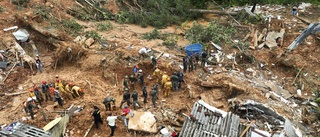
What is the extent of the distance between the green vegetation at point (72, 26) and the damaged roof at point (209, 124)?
26.7ft

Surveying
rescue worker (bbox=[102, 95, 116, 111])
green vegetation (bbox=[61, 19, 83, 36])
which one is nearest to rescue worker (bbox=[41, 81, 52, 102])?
rescue worker (bbox=[102, 95, 116, 111])

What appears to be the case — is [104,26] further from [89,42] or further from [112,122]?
[112,122]

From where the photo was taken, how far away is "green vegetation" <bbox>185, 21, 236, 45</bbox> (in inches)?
535

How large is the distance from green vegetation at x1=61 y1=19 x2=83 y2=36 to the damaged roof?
320 inches

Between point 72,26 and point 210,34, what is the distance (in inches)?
268

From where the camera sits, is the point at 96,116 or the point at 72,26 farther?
the point at 72,26

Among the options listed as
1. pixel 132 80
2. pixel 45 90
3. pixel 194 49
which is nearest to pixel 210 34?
pixel 194 49

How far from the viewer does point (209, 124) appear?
314 inches

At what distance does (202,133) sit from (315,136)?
3.86 m

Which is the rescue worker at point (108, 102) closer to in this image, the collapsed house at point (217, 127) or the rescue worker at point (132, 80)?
the rescue worker at point (132, 80)

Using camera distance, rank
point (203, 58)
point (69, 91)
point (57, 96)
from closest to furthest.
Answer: point (57, 96) → point (69, 91) → point (203, 58)

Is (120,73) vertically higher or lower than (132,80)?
lower

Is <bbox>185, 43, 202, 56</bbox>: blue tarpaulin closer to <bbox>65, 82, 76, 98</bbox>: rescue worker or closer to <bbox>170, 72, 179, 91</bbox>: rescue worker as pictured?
<bbox>170, 72, 179, 91</bbox>: rescue worker

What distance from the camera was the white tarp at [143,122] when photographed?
8.33m
